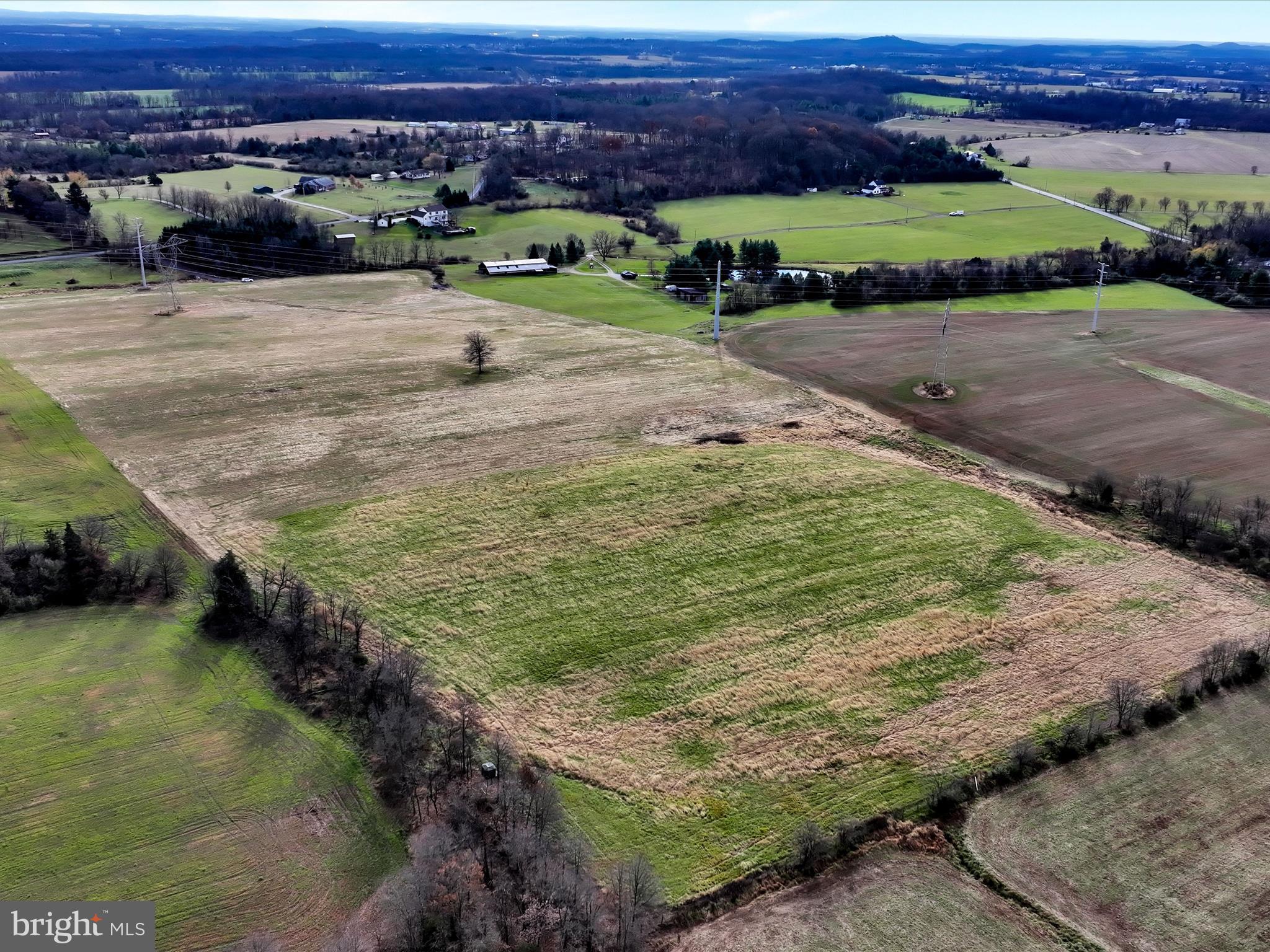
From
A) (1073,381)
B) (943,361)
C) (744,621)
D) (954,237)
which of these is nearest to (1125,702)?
(744,621)

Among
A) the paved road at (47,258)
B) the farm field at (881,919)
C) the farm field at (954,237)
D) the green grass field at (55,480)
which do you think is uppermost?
Answer: the farm field at (954,237)

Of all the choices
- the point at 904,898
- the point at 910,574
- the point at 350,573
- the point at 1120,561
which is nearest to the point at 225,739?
the point at 350,573

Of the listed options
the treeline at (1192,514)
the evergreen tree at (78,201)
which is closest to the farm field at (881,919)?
the treeline at (1192,514)

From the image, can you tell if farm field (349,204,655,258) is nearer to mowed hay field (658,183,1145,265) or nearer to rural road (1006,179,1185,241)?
mowed hay field (658,183,1145,265)

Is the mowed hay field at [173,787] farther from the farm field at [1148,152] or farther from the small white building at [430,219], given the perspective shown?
the farm field at [1148,152]

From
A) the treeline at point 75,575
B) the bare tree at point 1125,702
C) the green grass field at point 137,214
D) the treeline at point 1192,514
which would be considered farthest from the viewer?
the green grass field at point 137,214

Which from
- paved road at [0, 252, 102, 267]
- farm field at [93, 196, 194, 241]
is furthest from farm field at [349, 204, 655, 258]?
paved road at [0, 252, 102, 267]

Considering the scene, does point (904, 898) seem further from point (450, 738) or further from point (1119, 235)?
point (1119, 235)
